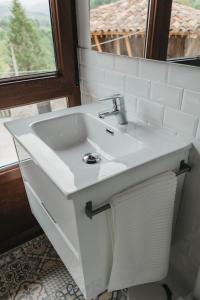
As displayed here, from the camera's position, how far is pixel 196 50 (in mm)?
771

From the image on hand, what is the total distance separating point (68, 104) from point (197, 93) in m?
0.85

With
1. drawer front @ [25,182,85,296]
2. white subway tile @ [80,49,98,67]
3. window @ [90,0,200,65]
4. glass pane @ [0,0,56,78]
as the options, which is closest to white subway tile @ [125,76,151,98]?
window @ [90,0,200,65]

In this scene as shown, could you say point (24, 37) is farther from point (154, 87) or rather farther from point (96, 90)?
point (154, 87)

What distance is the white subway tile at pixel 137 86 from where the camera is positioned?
0.98 m

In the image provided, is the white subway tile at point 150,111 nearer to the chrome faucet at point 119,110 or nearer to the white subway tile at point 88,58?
the chrome faucet at point 119,110

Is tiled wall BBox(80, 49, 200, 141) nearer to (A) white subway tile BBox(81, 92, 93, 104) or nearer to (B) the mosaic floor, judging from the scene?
(A) white subway tile BBox(81, 92, 93, 104)

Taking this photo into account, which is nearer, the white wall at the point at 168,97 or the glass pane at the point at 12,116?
the white wall at the point at 168,97

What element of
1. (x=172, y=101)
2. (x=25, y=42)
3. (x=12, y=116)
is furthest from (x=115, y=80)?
(x=12, y=116)

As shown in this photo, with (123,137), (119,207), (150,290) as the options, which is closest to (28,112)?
(123,137)

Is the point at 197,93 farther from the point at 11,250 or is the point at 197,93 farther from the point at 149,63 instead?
the point at 11,250

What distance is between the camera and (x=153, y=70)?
92 centimetres

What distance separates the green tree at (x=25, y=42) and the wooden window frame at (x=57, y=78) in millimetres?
61

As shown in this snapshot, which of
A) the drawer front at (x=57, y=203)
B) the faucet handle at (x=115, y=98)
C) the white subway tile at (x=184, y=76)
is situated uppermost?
the white subway tile at (x=184, y=76)

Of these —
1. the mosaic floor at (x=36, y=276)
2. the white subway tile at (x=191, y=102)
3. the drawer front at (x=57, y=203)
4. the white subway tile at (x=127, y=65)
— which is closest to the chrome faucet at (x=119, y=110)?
the white subway tile at (x=127, y=65)
